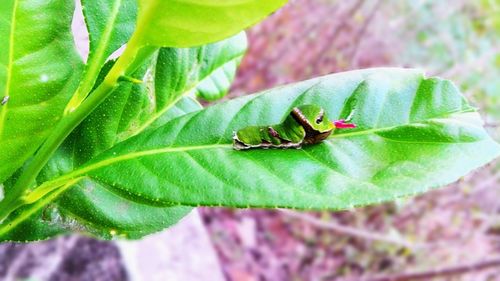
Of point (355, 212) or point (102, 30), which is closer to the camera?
point (102, 30)

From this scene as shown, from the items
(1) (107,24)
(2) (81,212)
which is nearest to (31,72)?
(1) (107,24)

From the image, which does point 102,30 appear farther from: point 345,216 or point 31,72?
point 345,216

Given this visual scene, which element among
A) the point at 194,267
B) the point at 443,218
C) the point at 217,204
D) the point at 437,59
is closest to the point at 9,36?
the point at 217,204

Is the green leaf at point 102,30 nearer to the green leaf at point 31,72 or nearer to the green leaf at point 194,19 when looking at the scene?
the green leaf at point 31,72

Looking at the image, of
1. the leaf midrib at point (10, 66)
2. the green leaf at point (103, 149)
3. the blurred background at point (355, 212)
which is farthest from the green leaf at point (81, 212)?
the blurred background at point (355, 212)

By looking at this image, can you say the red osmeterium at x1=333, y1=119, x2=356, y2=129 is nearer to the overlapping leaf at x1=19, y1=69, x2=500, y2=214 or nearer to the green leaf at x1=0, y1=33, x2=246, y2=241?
the overlapping leaf at x1=19, y1=69, x2=500, y2=214

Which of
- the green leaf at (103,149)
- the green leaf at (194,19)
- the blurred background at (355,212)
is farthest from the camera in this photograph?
the blurred background at (355,212)

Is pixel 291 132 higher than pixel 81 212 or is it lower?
higher
